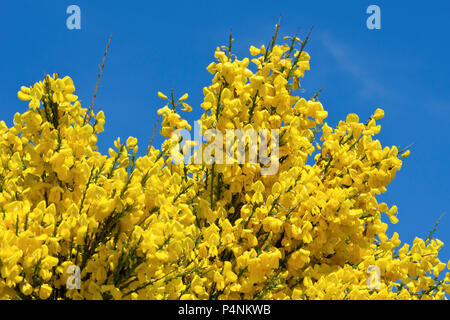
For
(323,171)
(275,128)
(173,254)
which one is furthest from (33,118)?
(323,171)

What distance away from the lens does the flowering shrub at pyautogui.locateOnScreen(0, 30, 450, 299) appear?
3.48 meters

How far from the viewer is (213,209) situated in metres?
4.50

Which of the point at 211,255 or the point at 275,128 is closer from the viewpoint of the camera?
the point at 211,255

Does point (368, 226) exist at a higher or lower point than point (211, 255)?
higher

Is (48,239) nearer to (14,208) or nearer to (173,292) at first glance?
(14,208)

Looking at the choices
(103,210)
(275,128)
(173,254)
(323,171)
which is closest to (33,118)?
(103,210)

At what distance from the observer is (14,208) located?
359cm

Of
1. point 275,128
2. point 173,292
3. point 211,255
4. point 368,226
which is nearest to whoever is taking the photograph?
point 173,292

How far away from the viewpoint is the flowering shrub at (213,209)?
11.4 feet

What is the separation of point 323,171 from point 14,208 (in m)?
2.50
